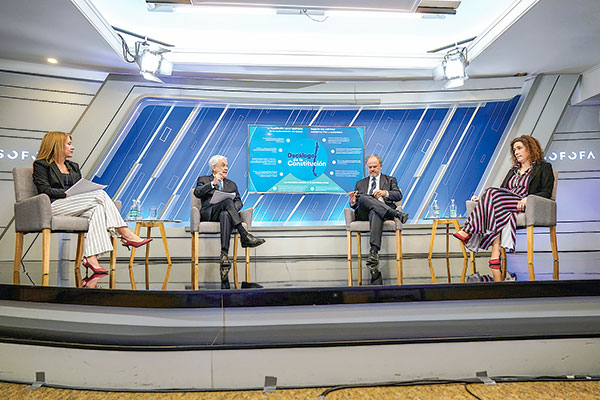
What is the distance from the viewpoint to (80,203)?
333cm

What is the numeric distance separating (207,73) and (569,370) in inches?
201

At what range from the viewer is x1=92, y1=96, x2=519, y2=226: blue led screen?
590 centimetres

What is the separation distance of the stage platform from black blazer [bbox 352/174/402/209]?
2647 millimetres

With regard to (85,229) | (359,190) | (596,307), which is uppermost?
(359,190)

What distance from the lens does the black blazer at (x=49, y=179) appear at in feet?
10.8

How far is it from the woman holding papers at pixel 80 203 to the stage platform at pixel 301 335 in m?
1.20

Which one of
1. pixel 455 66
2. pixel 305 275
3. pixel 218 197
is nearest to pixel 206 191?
pixel 218 197

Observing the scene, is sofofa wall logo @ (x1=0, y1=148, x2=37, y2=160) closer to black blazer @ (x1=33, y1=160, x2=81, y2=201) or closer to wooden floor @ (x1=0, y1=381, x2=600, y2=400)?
black blazer @ (x1=33, y1=160, x2=81, y2=201)

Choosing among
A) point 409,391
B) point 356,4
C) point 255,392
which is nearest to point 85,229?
point 255,392

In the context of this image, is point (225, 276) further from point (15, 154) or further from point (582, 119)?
point (582, 119)

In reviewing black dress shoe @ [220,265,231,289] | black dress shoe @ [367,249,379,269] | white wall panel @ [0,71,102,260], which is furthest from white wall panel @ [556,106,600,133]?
white wall panel @ [0,71,102,260]

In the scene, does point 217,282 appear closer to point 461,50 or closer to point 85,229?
point 85,229

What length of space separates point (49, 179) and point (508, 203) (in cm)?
381

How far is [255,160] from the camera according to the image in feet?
19.8
